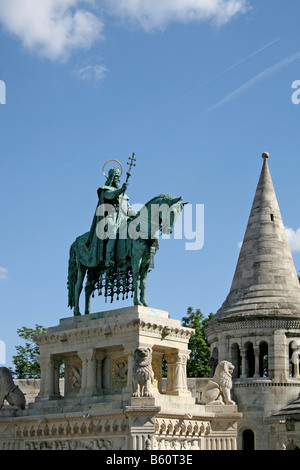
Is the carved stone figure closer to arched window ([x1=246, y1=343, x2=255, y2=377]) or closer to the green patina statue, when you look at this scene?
the green patina statue

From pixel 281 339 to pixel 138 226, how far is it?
10.9m

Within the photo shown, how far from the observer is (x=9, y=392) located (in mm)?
29953

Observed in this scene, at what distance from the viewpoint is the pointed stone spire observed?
3706 cm

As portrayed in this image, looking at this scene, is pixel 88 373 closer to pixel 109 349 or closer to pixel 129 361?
pixel 109 349

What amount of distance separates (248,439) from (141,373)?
12.0 m

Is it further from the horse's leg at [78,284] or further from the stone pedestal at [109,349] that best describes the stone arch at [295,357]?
the horse's leg at [78,284]

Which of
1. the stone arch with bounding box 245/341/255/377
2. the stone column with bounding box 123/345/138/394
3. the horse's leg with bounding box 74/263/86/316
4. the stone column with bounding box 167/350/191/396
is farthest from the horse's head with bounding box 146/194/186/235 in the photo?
the stone arch with bounding box 245/341/255/377

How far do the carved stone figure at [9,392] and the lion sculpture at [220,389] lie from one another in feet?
17.6

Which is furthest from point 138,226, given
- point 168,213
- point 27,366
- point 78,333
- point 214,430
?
point 27,366

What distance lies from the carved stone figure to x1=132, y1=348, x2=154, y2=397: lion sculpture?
5.40 metres

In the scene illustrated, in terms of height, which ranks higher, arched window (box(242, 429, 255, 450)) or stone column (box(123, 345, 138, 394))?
stone column (box(123, 345, 138, 394))

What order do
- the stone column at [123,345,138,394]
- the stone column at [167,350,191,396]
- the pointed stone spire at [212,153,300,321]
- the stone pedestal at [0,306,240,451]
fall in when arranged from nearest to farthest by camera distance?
the stone pedestal at [0,306,240,451], the stone column at [123,345,138,394], the stone column at [167,350,191,396], the pointed stone spire at [212,153,300,321]

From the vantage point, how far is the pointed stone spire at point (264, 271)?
122ft

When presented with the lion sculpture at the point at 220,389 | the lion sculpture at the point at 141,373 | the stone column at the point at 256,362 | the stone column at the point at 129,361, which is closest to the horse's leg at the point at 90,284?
the stone column at the point at 129,361
